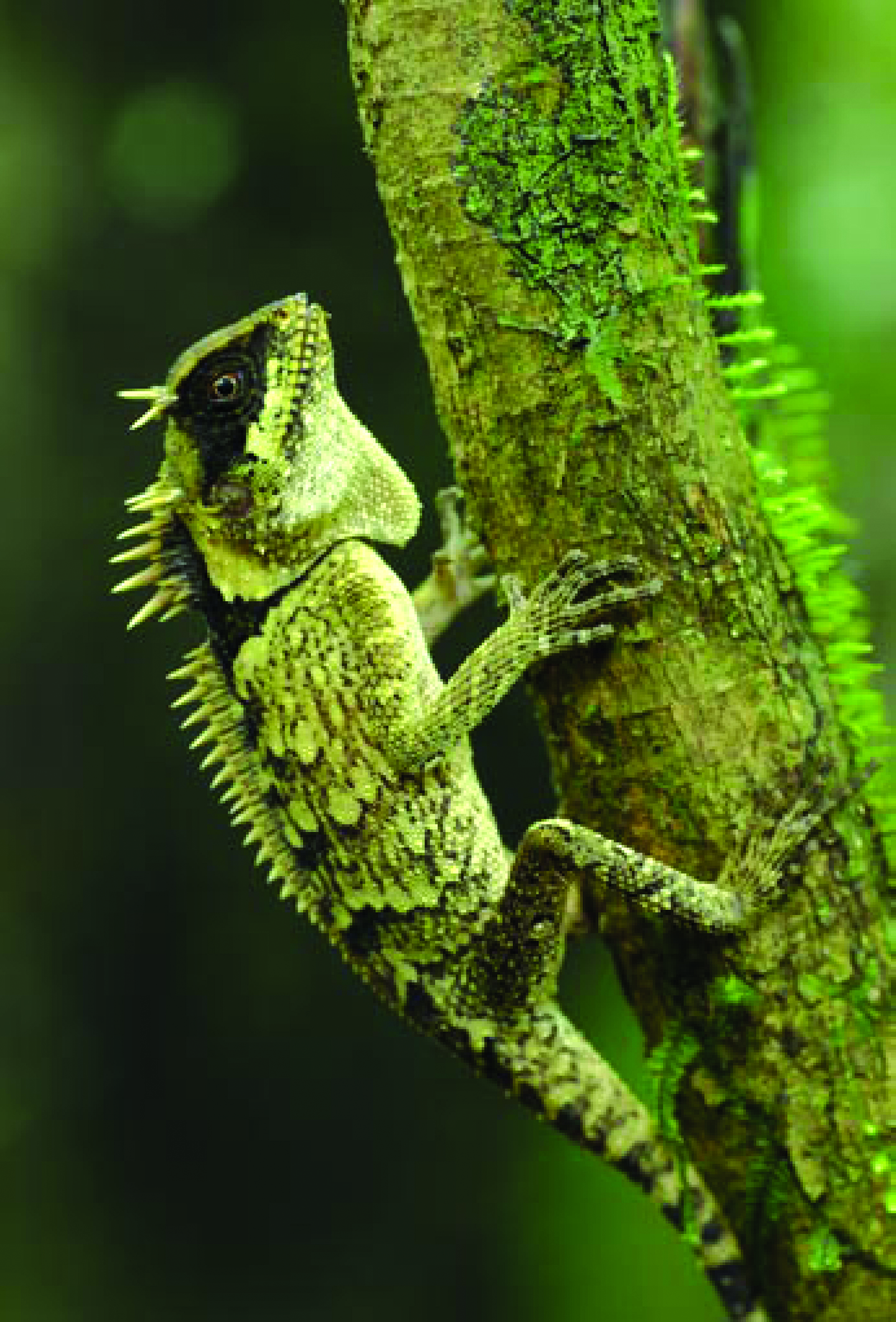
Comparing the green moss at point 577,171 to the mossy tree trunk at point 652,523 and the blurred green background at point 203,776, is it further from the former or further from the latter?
the blurred green background at point 203,776

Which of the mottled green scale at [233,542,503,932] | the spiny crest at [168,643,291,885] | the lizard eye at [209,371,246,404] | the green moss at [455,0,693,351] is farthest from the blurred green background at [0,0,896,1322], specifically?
the green moss at [455,0,693,351]

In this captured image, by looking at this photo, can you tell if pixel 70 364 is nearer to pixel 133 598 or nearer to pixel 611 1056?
pixel 133 598

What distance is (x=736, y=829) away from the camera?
8.36 feet

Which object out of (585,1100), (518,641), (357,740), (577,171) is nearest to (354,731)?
(357,740)

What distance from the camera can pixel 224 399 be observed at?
9.96ft

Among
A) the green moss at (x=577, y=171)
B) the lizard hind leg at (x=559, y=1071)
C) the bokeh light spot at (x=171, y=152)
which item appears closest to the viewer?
the green moss at (x=577, y=171)

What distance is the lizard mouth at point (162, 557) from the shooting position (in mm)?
3127

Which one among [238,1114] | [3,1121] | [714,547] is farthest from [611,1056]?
[714,547]

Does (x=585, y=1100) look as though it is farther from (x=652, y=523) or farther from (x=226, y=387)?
(x=226, y=387)

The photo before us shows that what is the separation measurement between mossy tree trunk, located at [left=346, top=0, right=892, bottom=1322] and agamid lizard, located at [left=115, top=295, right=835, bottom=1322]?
12.5 inches

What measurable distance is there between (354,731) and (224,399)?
0.84 m

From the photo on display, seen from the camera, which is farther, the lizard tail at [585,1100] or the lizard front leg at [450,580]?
the lizard front leg at [450,580]

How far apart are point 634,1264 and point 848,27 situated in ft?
24.1

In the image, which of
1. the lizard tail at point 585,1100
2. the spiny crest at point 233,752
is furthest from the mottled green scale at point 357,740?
the lizard tail at point 585,1100
